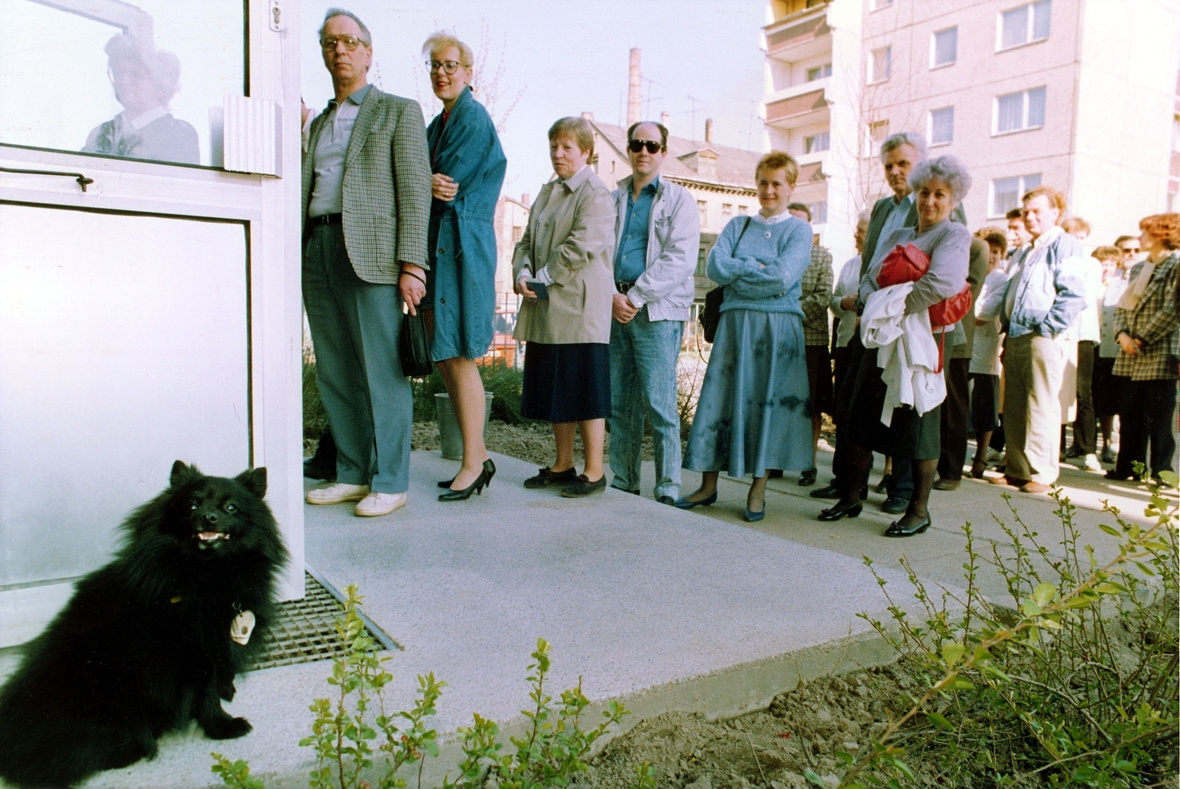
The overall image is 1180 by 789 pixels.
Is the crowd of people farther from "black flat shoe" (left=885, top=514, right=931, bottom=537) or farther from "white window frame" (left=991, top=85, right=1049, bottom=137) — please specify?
"white window frame" (left=991, top=85, right=1049, bottom=137)

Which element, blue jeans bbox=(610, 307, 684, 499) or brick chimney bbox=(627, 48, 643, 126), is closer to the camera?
brick chimney bbox=(627, 48, 643, 126)

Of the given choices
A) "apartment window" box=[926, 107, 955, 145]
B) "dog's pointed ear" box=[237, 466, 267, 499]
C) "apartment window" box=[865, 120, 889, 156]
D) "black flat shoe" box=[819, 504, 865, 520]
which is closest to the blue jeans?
"black flat shoe" box=[819, 504, 865, 520]

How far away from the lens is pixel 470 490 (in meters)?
3.90

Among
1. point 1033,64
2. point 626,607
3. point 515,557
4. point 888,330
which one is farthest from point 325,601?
point 1033,64

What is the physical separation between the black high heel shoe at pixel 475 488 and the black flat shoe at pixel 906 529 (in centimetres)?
197

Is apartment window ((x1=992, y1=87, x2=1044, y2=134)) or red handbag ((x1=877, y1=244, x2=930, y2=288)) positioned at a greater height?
apartment window ((x1=992, y1=87, x2=1044, y2=134))

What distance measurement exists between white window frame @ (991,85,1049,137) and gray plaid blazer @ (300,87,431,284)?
14805mm

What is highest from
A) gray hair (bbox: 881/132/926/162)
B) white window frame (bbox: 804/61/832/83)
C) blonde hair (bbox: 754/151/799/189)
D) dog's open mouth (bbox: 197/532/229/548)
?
white window frame (bbox: 804/61/832/83)

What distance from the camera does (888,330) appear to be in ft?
12.6

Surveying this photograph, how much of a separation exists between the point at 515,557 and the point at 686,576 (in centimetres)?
62

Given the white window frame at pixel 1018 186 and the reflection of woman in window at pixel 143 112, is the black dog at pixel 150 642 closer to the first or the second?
the reflection of woman in window at pixel 143 112

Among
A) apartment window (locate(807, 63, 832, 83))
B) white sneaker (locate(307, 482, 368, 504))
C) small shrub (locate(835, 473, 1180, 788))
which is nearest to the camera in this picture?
small shrub (locate(835, 473, 1180, 788))

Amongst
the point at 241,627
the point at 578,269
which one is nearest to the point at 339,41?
the point at 578,269

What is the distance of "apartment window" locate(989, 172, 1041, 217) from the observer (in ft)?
60.5
